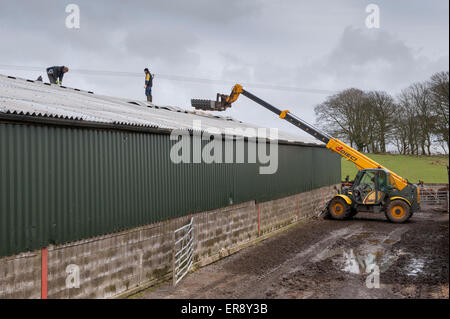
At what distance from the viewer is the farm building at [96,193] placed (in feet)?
22.6

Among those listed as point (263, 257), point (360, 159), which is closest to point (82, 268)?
point (263, 257)

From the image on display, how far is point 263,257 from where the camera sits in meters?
12.6

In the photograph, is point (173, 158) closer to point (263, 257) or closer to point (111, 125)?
point (111, 125)

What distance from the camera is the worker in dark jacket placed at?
17062mm

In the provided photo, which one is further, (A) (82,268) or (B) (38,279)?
(A) (82,268)

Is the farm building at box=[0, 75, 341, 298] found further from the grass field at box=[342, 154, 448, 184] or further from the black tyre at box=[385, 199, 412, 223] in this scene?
the grass field at box=[342, 154, 448, 184]

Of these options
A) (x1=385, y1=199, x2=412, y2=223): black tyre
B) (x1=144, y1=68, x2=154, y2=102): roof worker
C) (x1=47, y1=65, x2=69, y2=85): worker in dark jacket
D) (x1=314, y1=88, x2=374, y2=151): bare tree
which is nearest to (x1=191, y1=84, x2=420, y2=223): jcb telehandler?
(x1=385, y1=199, x2=412, y2=223): black tyre

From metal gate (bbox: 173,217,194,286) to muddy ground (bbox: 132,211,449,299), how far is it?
304 mm

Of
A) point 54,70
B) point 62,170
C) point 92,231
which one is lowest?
point 92,231

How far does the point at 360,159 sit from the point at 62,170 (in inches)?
631

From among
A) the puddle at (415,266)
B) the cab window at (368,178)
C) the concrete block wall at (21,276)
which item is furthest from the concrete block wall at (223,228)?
the cab window at (368,178)

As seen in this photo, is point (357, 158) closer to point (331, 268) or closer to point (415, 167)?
point (331, 268)
